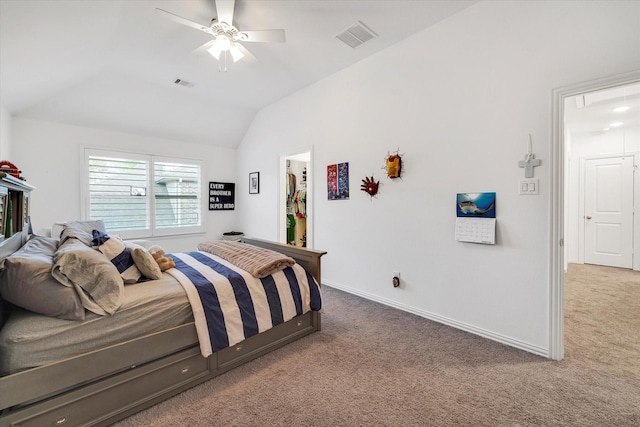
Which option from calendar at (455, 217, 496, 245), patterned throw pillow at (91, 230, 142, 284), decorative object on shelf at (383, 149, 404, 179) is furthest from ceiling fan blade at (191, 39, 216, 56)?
calendar at (455, 217, 496, 245)

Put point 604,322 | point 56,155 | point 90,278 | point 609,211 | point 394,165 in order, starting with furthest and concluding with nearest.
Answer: point 609,211 < point 56,155 < point 394,165 < point 604,322 < point 90,278

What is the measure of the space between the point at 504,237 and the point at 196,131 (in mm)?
5007

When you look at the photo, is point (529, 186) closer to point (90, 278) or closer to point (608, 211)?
point (90, 278)

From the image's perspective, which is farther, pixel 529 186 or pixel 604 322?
pixel 604 322

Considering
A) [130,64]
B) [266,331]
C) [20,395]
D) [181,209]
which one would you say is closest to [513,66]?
[266,331]

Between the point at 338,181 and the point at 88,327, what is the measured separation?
292cm

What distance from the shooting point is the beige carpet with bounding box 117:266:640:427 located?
5.10 feet

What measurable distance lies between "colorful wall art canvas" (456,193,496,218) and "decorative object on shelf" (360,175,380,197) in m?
0.96

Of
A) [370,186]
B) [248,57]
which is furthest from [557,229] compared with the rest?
[248,57]

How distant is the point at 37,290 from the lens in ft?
4.51

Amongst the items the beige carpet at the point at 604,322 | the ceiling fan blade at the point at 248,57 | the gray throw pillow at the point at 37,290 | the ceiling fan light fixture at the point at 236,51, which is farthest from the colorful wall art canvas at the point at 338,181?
the gray throw pillow at the point at 37,290

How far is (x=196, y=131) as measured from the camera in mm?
5043

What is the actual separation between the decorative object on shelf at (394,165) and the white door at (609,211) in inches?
188

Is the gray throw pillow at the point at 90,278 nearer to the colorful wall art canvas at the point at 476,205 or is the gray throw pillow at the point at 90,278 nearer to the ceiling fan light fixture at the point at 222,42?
the ceiling fan light fixture at the point at 222,42
